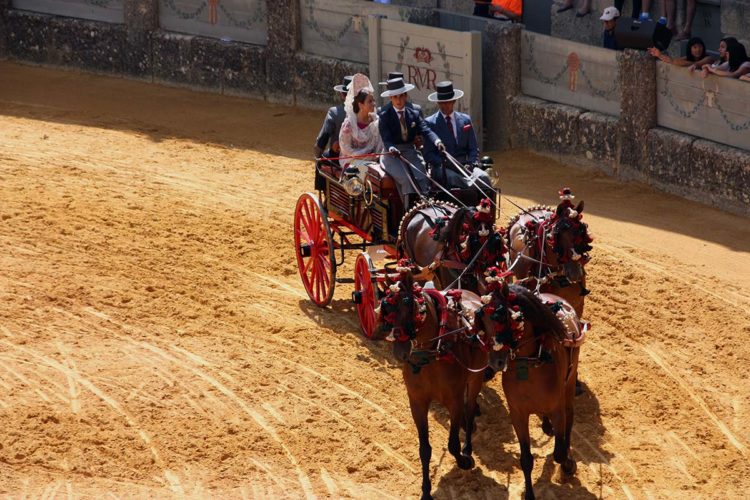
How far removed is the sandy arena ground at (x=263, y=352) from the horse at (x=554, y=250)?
123cm

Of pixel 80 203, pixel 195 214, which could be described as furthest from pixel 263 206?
pixel 80 203

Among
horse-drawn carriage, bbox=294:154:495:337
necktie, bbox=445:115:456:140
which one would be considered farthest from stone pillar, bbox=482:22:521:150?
necktie, bbox=445:115:456:140

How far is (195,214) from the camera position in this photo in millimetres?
16156

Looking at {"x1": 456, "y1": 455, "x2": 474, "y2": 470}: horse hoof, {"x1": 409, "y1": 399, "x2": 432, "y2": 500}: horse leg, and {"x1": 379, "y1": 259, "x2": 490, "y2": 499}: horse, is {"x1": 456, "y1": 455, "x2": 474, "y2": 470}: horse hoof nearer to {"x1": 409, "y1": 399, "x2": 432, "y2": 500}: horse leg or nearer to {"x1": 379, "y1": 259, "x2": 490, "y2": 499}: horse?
{"x1": 379, "y1": 259, "x2": 490, "y2": 499}: horse

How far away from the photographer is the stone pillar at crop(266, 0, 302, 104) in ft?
71.4

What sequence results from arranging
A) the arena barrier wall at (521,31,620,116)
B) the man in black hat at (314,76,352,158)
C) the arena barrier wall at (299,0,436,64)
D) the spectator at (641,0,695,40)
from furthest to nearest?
the arena barrier wall at (299,0,436,64) → the spectator at (641,0,695,40) → the arena barrier wall at (521,31,620,116) → the man in black hat at (314,76,352,158)

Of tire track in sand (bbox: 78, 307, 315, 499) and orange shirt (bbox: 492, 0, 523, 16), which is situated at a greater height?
orange shirt (bbox: 492, 0, 523, 16)

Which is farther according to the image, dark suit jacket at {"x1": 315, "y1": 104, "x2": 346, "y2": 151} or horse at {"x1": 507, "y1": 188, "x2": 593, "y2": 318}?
dark suit jacket at {"x1": 315, "y1": 104, "x2": 346, "y2": 151}

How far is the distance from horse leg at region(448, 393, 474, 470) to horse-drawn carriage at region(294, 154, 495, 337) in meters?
1.88

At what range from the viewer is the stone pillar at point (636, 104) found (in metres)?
17.0

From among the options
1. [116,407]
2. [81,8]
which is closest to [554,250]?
[116,407]

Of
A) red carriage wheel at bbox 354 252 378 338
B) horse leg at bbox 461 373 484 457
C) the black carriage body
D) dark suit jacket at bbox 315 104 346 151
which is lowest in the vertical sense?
horse leg at bbox 461 373 484 457

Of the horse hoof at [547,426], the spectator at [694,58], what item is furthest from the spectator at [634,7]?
the horse hoof at [547,426]

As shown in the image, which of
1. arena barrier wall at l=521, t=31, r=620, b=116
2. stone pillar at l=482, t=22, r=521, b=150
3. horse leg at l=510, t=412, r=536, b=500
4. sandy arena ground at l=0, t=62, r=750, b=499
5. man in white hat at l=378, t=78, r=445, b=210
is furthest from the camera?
stone pillar at l=482, t=22, r=521, b=150
